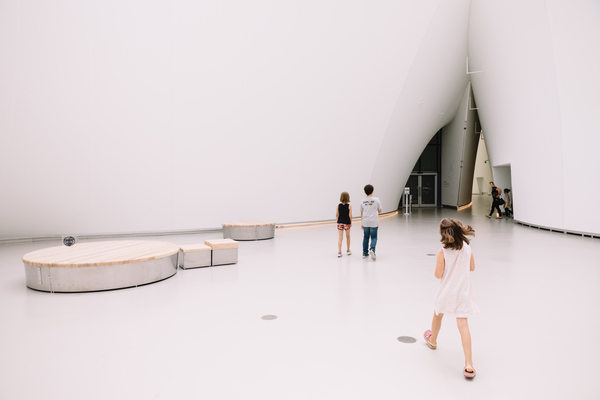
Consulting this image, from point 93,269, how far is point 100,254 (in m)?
0.81

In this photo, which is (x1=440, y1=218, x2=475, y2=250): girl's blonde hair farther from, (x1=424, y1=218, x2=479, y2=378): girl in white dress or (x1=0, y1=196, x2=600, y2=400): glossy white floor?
(x1=0, y1=196, x2=600, y2=400): glossy white floor

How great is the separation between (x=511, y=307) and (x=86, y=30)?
12.9 m

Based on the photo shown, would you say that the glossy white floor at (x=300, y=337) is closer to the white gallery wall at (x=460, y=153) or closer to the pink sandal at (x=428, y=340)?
the pink sandal at (x=428, y=340)

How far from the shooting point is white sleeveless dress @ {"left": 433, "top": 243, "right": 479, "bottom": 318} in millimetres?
3607

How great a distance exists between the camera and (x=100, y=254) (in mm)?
7293

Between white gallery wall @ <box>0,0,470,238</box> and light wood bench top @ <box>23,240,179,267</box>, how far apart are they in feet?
16.0

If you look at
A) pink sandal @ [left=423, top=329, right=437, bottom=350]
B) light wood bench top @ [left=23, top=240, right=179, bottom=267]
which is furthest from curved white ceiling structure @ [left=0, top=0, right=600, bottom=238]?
pink sandal @ [left=423, top=329, right=437, bottom=350]

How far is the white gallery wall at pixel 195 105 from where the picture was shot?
11.1 meters

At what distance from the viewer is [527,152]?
51.8 feet

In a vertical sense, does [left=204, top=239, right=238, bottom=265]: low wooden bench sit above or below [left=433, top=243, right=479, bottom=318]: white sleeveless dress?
below

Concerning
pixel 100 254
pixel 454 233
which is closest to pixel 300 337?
pixel 454 233

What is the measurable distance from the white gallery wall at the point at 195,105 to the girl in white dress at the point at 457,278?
1165 cm

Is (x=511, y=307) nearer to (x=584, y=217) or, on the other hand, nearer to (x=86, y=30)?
(x=584, y=217)

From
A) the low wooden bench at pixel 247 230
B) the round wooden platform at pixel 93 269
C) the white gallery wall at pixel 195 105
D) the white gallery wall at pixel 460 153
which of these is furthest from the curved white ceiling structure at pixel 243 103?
the white gallery wall at pixel 460 153
